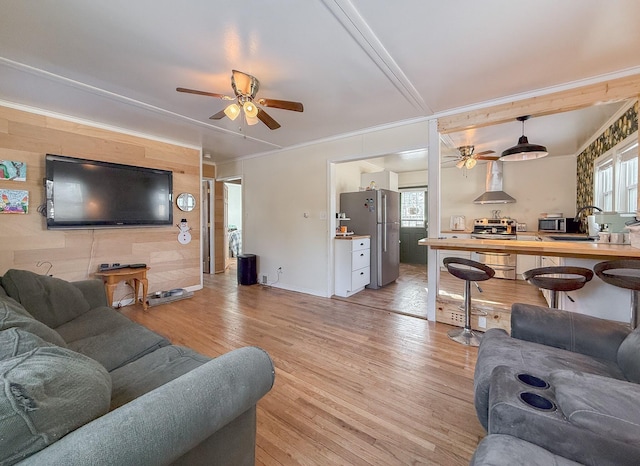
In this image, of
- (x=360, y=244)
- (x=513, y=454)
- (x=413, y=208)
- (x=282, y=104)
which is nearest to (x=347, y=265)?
(x=360, y=244)

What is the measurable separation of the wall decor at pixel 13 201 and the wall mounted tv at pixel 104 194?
190mm

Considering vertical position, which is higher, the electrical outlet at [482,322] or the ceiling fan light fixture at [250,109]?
the ceiling fan light fixture at [250,109]

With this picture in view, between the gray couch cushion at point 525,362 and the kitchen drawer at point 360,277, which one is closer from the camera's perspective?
the gray couch cushion at point 525,362

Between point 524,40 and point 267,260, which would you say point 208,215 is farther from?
point 524,40

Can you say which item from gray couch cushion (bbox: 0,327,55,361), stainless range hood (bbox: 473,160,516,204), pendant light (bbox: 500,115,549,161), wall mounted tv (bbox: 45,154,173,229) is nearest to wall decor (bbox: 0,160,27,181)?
wall mounted tv (bbox: 45,154,173,229)

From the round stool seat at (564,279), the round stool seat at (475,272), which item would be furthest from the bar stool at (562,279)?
the round stool seat at (475,272)

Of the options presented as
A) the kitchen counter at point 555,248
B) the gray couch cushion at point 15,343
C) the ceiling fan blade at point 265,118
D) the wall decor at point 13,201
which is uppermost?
the ceiling fan blade at point 265,118

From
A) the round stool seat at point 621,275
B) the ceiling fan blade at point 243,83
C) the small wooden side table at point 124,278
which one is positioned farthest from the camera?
the small wooden side table at point 124,278

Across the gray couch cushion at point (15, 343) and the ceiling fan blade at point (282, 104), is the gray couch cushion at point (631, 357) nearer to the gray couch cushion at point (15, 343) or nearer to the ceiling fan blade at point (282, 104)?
the gray couch cushion at point (15, 343)

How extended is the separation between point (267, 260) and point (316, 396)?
332cm

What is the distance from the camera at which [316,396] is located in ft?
6.15

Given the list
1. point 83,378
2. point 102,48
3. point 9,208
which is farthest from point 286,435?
point 9,208

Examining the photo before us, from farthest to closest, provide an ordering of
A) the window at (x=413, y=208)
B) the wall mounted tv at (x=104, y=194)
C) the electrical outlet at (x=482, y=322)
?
the window at (x=413, y=208) → the wall mounted tv at (x=104, y=194) → the electrical outlet at (x=482, y=322)

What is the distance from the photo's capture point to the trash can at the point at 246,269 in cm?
489
